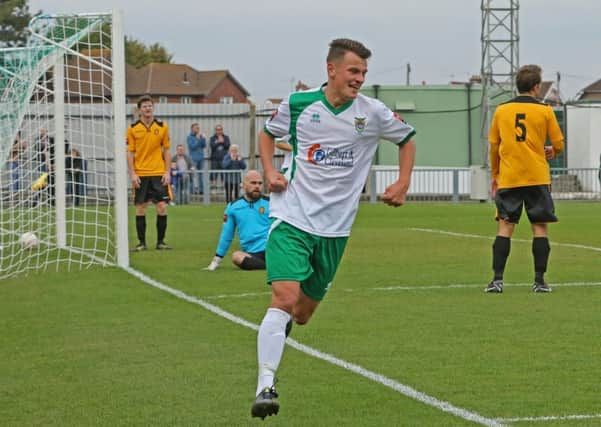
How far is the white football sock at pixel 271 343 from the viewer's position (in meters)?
6.40

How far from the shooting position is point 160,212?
18391 millimetres

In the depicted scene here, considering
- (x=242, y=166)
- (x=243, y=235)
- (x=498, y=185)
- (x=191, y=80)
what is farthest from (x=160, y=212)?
(x=191, y=80)

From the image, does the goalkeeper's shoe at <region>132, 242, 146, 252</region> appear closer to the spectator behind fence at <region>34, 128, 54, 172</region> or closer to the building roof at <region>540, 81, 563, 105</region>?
the spectator behind fence at <region>34, 128, 54, 172</region>

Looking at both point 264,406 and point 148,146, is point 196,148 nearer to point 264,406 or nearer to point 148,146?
point 148,146

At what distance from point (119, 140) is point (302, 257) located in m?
9.24

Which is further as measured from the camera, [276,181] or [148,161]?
[148,161]

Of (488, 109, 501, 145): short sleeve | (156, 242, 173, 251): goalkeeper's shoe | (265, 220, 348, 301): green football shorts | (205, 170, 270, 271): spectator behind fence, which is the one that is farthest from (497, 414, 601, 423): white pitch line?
(156, 242, 173, 251): goalkeeper's shoe

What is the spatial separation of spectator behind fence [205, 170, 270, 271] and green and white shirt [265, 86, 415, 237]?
24.3 ft

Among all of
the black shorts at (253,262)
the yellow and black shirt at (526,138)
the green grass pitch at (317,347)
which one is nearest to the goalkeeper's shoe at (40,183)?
the green grass pitch at (317,347)

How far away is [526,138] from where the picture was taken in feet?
39.5

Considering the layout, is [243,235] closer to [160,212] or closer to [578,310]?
[160,212]

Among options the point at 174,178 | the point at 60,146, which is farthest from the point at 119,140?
the point at 174,178

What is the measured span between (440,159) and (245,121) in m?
7.11

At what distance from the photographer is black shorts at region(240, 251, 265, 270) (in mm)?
14789
